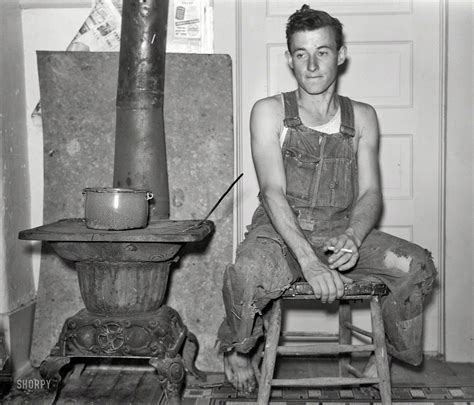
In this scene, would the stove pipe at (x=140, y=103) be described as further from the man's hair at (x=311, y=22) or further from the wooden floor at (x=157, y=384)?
the wooden floor at (x=157, y=384)

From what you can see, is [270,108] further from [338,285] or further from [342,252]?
[338,285]

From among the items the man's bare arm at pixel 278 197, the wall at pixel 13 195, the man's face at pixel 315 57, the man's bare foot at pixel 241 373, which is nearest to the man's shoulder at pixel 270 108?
the man's bare arm at pixel 278 197

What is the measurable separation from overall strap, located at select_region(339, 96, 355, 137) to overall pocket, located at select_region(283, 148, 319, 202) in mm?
183

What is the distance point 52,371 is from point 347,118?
162 cm

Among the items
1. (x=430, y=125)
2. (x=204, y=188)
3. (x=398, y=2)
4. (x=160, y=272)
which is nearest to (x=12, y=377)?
(x=160, y=272)

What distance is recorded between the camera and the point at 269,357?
2.23m

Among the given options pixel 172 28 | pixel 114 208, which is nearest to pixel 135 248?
pixel 114 208

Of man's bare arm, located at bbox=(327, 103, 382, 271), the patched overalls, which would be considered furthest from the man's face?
man's bare arm, located at bbox=(327, 103, 382, 271)

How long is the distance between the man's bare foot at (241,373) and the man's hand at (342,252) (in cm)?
65

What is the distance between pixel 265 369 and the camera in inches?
87.6

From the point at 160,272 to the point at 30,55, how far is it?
57.8 inches

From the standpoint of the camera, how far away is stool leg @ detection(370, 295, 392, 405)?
2238 mm

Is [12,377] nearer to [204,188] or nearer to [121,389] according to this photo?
[121,389]

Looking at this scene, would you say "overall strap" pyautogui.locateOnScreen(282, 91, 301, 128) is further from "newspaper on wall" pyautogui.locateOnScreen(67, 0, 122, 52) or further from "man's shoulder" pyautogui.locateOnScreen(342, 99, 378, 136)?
"newspaper on wall" pyautogui.locateOnScreen(67, 0, 122, 52)
